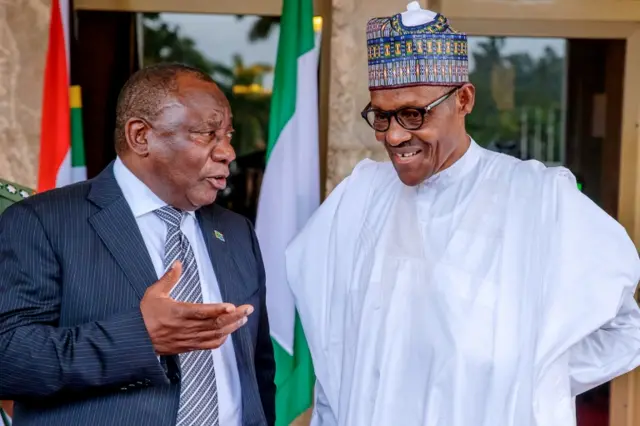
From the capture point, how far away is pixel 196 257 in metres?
2.55

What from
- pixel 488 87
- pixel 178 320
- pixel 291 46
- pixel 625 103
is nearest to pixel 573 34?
pixel 625 103

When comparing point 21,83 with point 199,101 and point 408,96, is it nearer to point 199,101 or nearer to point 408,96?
point 199,101

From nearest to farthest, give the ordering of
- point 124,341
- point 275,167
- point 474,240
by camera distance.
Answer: point 124,341
point 474,240
point 275,167

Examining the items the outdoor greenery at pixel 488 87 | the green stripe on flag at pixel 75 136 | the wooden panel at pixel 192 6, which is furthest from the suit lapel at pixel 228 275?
the outdoor greenery at pixel 488 87

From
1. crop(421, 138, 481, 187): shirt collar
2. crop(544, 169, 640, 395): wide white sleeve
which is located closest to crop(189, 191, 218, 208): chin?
crop(421, 138, 481, 187): shirt collar

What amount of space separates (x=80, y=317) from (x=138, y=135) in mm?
512

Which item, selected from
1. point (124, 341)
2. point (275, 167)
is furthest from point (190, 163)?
point (275, 167)

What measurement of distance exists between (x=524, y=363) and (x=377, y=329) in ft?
1.38

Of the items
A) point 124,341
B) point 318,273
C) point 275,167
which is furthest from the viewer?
point 275,167

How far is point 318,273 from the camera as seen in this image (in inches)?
110

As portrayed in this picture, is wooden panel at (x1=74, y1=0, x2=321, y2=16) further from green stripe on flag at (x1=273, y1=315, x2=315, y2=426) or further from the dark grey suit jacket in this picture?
the dark grey suit jacket

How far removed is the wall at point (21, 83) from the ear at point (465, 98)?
229 cm

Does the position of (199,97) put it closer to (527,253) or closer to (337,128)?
(527,253)

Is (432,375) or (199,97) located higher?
(199,97)
